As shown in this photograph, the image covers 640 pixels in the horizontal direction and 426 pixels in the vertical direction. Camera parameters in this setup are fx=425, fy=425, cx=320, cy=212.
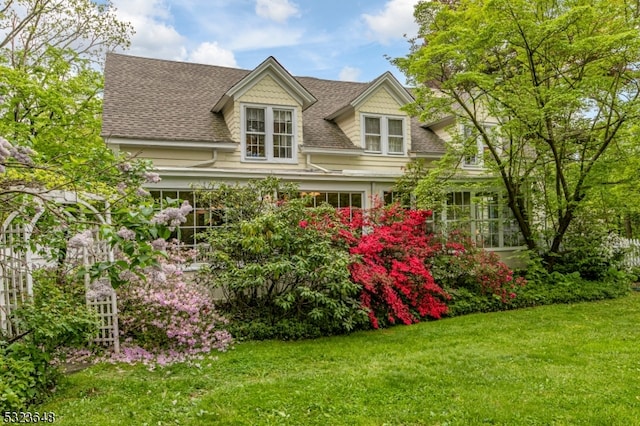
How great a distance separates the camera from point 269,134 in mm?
12273

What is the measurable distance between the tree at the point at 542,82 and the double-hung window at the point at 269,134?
3.67 m

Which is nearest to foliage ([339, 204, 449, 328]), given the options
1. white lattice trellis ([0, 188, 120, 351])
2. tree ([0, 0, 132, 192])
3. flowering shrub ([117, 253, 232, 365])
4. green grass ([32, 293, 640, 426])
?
green grass ([32, 293, 640, 426])

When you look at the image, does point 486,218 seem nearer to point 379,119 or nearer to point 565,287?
point 565,287

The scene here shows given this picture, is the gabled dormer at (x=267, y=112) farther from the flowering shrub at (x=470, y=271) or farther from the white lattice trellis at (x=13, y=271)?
the white lattice trellis at (x=13, y=271)

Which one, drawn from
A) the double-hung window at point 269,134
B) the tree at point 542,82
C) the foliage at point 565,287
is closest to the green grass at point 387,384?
the foliage at point 565,287

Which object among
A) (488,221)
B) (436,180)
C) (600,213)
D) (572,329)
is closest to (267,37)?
(436,180)

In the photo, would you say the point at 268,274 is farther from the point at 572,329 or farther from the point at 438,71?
the point at 438,71

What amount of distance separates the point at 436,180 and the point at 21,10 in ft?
43.6

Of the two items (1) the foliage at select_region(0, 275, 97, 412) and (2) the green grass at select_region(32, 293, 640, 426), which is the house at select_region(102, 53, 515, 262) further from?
(2) the green grass at select_region(32, 293, 640, 426)

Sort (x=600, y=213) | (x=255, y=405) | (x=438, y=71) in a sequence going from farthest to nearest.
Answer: (x=600, y=213) < (x=438, y=71) < (x=255, y=405)

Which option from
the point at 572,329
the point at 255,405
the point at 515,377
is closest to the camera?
the point at 255,405

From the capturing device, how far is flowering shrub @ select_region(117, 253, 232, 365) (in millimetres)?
6035

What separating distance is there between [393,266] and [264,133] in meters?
6.03

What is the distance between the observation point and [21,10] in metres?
12.9
